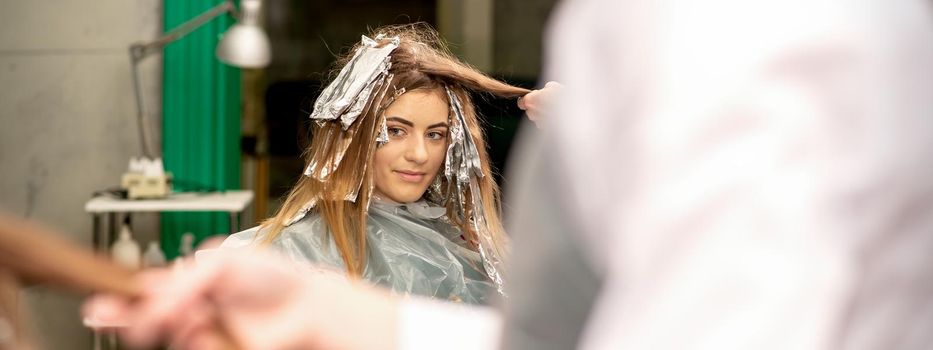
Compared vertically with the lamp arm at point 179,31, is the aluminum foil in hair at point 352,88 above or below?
below

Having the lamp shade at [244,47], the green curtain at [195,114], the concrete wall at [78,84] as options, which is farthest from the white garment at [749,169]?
the concrete wall at [78,84]

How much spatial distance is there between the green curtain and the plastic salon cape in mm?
1514

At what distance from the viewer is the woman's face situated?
1.67 meters

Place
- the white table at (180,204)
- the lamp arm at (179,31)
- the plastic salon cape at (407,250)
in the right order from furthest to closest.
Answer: the lamp arm at (179,31) < the white table at (180,204) < the plastic salon cape at (407,250)

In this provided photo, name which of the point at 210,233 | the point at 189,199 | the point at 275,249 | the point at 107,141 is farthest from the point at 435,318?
the point at 107,141

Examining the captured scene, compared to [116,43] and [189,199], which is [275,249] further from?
[116,43]

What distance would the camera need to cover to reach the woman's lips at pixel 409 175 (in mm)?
1694

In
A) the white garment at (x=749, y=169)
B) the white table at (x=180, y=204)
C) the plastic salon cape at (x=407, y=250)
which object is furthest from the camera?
the white table at (x=180, y=204)

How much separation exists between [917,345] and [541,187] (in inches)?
7.1

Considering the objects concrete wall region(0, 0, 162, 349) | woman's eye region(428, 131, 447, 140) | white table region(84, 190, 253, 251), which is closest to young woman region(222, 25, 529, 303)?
woman's eye region(428, 131, 447, 140)

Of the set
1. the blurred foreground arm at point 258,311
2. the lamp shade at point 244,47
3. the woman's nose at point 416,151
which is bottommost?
the blurred foreground arm at point 258,311

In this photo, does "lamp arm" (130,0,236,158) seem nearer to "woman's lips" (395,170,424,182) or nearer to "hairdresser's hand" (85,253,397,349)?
"woman's lips" (395,170,424,182)

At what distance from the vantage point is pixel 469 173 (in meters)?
1.74

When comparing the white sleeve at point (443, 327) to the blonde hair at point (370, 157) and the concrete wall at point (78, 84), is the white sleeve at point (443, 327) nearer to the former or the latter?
the blonde hair at point (370, 157)
